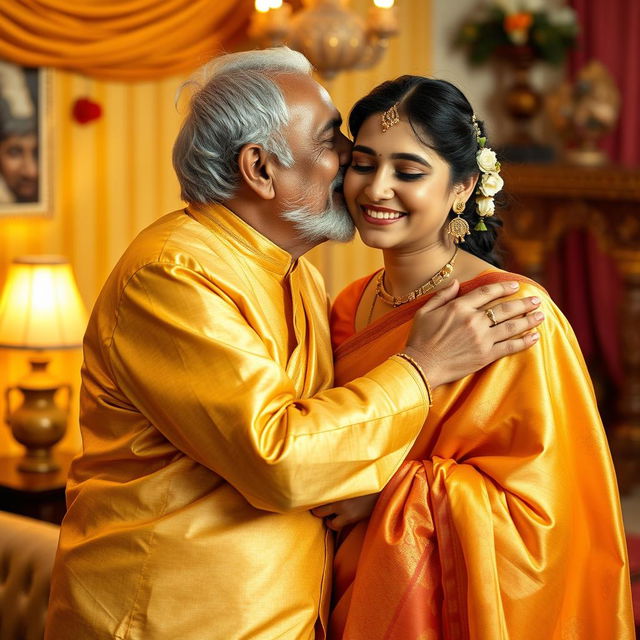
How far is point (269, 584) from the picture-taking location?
6.68 ft

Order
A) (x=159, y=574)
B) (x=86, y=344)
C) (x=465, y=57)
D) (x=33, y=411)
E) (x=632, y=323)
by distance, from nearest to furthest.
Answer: (x=159, y=574) < (x=86, y=344) < (x=33, y=411) < (x=632, y=323) < (x=465, y=57)

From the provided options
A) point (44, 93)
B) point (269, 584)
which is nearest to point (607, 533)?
point (269, 584)

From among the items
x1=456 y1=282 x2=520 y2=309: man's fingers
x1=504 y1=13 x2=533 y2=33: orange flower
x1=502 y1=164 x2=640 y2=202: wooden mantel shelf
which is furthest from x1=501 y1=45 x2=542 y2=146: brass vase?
x1=456 y1=282 x2=520 y2=309: man's fingers

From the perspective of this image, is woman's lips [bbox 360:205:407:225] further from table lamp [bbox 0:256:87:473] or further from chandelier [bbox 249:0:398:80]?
chandelier [bbox 249:0:398:80]

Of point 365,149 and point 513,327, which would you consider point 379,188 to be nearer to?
point 365,149

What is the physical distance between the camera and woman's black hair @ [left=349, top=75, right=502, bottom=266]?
2.19 metres

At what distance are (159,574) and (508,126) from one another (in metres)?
4.93

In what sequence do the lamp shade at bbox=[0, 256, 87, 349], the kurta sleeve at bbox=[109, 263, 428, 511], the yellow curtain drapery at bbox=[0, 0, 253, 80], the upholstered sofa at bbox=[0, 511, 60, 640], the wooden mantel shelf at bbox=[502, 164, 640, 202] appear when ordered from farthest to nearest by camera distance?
the wooden mantel shelf at bbox=[502, 164, 640, 202]
the yellow curtain drapery at bbox=[0, 0, 253, 80]
the lamp shade at bbox=[0, 256, 87, 349]
the upholstered sofa at bbox=[0, 511, 60, 640]
the kurta sleeve at bbox=[109, 263, 428, 511]

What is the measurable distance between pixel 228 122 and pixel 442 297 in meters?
0.55

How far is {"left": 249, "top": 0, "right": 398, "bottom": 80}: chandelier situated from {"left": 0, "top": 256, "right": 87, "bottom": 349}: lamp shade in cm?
125

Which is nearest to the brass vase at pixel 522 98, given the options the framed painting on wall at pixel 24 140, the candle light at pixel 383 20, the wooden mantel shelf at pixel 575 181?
the wooden mantel shelf at pixel 575 181

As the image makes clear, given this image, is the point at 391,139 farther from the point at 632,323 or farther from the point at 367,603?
the point at 632,323

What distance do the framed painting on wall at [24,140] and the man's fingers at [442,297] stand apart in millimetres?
2363

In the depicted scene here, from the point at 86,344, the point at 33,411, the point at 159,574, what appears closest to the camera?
the point at 159,574
